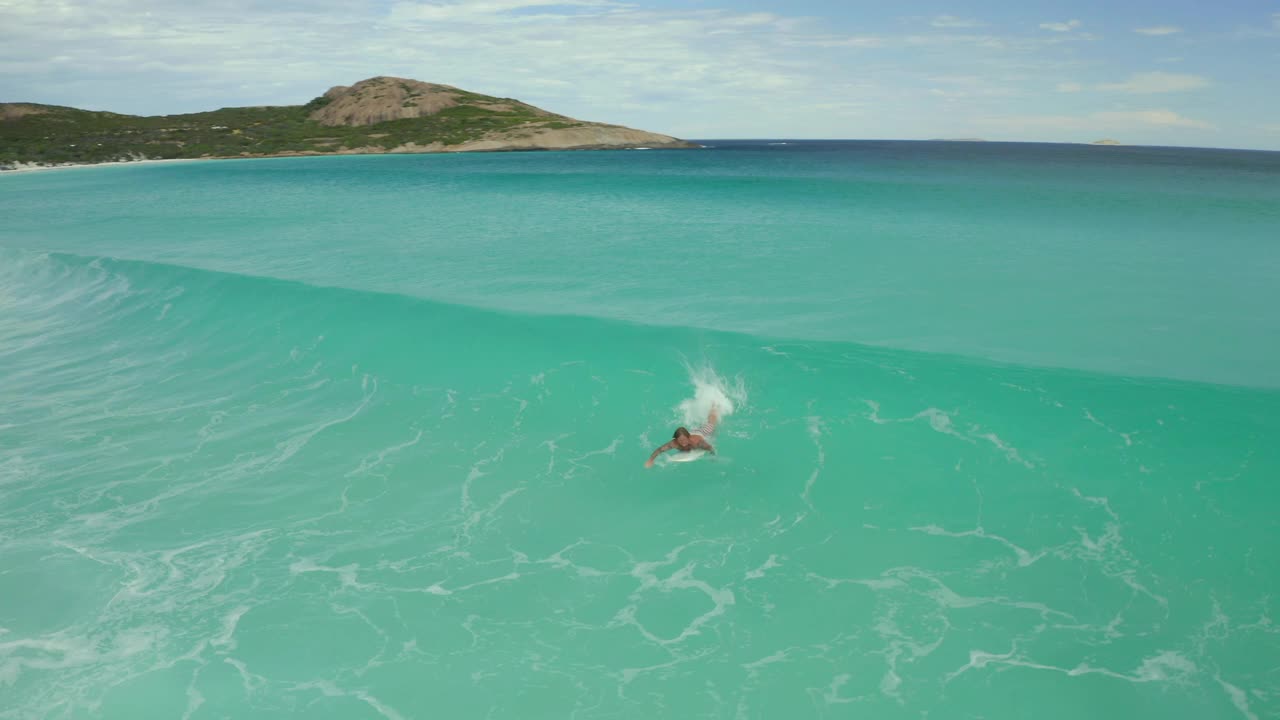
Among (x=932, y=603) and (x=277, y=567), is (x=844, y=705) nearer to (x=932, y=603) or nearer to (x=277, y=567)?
(x=932, y=603)

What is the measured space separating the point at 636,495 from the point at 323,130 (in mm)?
177894

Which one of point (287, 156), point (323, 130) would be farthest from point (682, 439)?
point (323, 130)

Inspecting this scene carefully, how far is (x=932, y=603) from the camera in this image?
9.83 metres

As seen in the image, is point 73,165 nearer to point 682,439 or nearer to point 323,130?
point 323,130

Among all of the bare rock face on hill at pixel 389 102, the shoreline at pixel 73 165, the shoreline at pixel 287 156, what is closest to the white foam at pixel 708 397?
the shoreline at pixel 73 165

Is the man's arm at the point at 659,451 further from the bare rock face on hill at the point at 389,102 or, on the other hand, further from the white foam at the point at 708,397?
the bare rock face on hill at the point at 389,102

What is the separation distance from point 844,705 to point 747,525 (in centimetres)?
362

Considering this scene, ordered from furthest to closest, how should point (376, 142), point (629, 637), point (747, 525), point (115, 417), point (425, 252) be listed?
point (376, 142) → point (425, 252) → point (115, 417) → point (747, 525) → point (629, 637)

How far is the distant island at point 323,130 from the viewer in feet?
406

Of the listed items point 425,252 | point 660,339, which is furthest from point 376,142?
point 660,339

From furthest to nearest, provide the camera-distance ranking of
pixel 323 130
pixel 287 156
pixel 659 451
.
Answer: pixel 323 130
pixel 287 156
pixel 659 451

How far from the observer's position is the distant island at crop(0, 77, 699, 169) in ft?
406

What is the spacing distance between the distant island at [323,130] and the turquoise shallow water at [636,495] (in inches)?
4546

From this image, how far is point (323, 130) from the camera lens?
164000 mm
